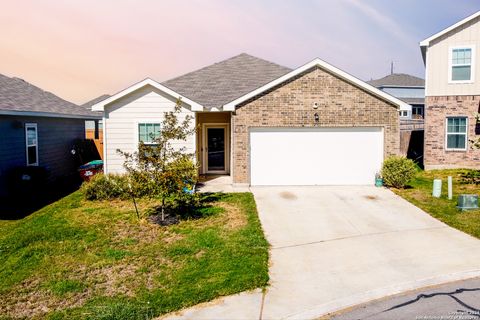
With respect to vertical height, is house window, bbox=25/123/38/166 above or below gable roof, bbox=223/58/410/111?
below

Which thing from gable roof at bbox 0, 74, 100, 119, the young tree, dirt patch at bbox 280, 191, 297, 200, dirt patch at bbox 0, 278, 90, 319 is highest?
gable roof at bbox 0, 74, 100, 119

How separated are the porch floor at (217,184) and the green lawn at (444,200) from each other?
6122 mm

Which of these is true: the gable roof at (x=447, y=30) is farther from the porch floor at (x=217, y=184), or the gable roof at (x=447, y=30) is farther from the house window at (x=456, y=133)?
the porch floor at (x=217, y=184)

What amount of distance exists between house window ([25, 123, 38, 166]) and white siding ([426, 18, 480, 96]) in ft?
57.8

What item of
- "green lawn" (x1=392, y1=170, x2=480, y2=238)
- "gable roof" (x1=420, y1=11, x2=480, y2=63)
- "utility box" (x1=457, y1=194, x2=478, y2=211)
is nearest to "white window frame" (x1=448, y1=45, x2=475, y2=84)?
"gable roof" (x1=420, y1=11, x2=480, y2=63)

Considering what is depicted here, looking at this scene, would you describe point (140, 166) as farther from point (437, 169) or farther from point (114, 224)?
point (437, 169)

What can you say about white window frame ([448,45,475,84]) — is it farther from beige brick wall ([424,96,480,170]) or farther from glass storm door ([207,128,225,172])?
glass storm door ([207,128,225,172])

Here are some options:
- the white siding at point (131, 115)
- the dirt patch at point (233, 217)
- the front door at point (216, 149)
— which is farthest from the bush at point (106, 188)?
the front door at point (216, 149)

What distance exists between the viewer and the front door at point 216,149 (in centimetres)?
1931

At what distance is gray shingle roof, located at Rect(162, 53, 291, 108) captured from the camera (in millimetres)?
18594

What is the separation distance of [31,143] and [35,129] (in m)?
0.68

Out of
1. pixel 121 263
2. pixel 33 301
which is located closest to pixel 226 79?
pixel 121 263

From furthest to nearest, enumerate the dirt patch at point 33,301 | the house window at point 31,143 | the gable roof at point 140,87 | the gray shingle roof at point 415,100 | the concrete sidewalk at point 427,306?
1. the gray shingle roof at point 415,100
2. the house window at point 31,143
3. the gable roof at point 140,87
4. the dirt patch at point 33,301
5. the concrete sidewalk at point 427,306

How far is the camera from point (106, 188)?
14.4 m
